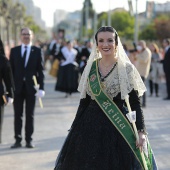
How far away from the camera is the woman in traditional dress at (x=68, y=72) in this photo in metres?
17.2

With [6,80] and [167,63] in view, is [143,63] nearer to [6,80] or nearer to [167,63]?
[167,63]

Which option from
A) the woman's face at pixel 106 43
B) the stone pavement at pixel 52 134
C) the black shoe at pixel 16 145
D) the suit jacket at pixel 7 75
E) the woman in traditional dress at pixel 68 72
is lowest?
the stone pavement at pixel 52 134

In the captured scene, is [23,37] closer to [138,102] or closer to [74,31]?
[138,102]

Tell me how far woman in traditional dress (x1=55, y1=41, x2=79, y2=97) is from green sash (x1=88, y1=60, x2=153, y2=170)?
38.9ft

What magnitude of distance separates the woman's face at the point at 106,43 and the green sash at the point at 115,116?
0.78ft

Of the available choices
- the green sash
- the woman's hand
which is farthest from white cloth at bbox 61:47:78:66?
the woman's hand

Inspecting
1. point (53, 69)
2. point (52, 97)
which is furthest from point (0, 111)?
point (53, 69)

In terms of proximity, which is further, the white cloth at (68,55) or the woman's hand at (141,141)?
the white cloth at (68,55)

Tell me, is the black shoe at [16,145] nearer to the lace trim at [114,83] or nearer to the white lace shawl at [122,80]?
the white lace shawl at [122,80]

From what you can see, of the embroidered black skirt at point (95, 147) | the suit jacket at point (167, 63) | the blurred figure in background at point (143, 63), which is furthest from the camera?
the suit jacket at point (167, 63)

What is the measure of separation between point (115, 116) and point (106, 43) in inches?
26.3

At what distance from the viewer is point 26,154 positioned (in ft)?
27.3

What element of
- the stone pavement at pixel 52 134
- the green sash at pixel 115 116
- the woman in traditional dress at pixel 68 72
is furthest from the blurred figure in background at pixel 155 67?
the green sash at pixel 115 116

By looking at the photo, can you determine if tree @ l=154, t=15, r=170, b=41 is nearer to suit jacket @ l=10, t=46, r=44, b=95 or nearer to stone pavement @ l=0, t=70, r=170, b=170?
stone pavement @ l=0, t=70, r=170, b=170
